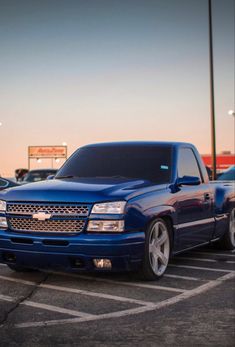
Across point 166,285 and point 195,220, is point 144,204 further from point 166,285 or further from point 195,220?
point 195,220

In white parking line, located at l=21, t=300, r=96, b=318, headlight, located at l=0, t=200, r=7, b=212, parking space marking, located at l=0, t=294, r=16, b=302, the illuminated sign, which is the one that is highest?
headlight, located at l=0, t=200, r=7, b=212

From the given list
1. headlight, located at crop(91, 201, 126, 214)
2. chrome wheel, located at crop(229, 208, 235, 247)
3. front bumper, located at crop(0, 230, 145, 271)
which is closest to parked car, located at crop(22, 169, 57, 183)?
chrome wheel, located at crop(229, 208, 235, 247)

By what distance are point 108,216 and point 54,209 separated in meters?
0.61

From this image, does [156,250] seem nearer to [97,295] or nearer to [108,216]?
[108,216]

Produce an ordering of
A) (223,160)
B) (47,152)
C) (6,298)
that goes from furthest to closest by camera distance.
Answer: (223,160), (47,152), (6,298)

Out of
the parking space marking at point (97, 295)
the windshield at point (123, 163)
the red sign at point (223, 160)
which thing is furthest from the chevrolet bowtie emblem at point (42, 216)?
the red sign at point (223, 160)

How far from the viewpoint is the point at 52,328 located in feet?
14.0

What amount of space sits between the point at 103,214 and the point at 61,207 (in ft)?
1.58

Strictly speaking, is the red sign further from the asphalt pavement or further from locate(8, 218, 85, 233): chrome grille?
locate(8, 218, 85, 233): chrome grille

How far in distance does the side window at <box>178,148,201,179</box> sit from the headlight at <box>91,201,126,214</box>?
5.31 feet

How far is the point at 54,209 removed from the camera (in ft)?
19.2

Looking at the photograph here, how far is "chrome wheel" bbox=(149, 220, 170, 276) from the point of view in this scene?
6.21 meters

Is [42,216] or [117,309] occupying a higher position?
[42,216]

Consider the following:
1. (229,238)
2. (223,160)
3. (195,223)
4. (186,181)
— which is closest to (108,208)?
(186,181)
